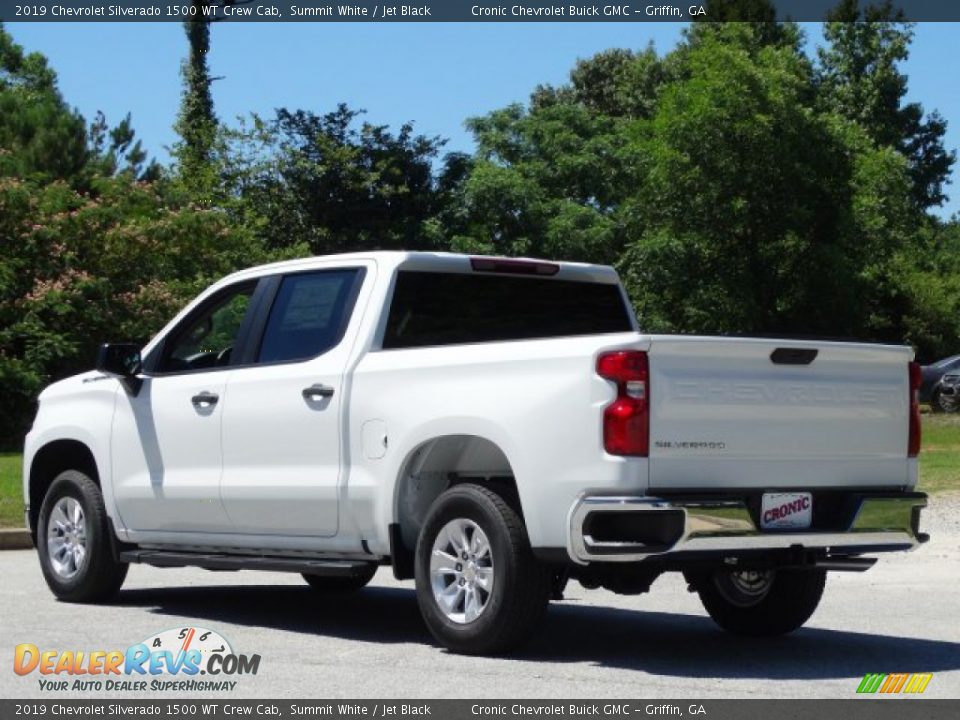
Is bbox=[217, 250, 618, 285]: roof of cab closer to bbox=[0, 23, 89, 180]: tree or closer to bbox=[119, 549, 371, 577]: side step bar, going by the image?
bbox=[119, 549, 371, 577]: side step bar

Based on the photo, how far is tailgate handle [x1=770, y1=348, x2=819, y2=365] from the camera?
8195 millimetres

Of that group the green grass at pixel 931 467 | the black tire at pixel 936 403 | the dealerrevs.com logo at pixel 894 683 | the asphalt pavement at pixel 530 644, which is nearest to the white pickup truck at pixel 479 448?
the asphalt pavement at pixel 530 644

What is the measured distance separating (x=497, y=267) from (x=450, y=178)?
51.4 m

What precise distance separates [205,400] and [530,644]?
2463 mm

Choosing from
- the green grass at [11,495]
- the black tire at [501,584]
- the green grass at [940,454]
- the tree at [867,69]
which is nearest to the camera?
the black tire at [501,584]

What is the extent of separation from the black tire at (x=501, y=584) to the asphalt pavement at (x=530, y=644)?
0.39 feet

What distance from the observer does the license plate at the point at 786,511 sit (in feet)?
26.5

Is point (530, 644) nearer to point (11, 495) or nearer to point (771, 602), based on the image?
point (771, 602)

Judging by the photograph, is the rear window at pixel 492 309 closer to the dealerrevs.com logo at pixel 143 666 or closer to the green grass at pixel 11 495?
the dealerrevs.com logo at pixel 143 666

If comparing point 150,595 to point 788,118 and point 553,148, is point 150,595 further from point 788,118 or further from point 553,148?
point 553,148

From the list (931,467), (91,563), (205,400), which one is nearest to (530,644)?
(205,400)

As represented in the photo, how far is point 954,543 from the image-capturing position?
1573 centimetres

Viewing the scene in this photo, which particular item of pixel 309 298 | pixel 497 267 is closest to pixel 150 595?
pixel 309 298
